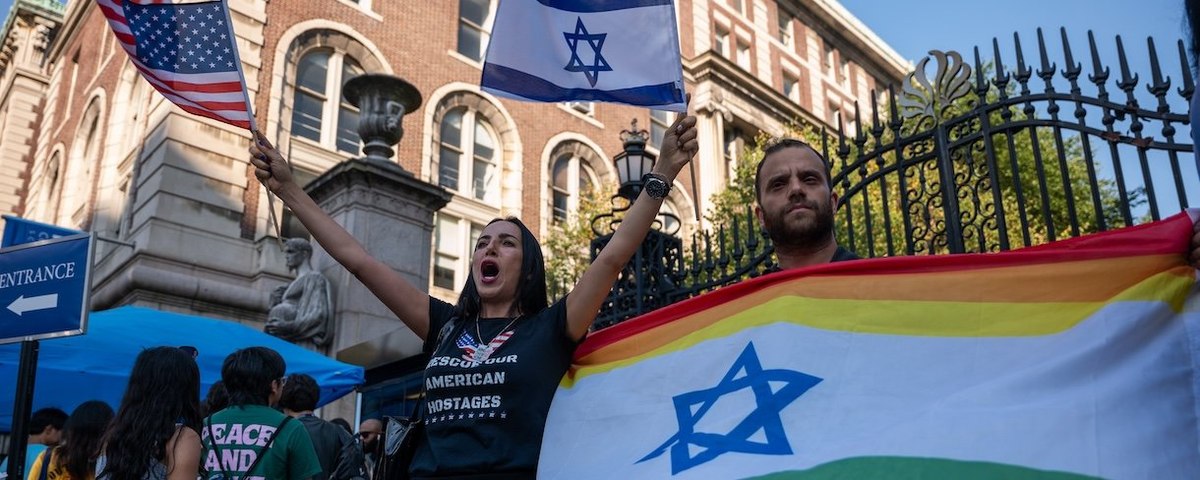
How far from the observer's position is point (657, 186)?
2818mm

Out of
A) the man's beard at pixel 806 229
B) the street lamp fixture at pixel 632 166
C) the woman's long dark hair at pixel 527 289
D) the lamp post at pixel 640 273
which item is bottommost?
the woman's long dark hair at pixel 527 289

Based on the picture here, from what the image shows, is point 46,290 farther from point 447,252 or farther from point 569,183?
point 569,183

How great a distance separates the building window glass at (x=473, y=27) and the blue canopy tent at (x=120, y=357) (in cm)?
1785

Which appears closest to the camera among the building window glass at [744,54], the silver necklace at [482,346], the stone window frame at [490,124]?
the silver necklace at [482,346]

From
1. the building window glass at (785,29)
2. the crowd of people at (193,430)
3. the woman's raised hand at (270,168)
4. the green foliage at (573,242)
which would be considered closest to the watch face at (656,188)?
the woman's raised hand at (270,168)

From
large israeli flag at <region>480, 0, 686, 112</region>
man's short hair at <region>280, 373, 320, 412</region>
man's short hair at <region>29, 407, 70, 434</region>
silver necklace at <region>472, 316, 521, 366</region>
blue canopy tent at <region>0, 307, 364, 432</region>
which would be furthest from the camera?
blue canopy tent at <region>0, 307, 364, 432</region>

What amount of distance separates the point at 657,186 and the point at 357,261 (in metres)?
1.16

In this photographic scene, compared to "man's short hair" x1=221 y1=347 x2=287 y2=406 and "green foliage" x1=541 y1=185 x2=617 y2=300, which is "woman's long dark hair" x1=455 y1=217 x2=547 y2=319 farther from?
"green foliage" x1=541 y1=185 x2=617 y2=300

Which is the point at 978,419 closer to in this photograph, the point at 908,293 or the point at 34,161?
the point at 908,293

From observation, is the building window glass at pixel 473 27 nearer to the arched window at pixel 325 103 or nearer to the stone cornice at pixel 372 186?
the arched window at pixel 325 103

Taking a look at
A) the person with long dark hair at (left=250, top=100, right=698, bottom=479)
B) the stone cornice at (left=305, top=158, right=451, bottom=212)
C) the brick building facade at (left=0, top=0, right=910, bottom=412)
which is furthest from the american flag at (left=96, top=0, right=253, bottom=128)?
the brick building facade at (left=0, top=0, right=910, bottom=412)

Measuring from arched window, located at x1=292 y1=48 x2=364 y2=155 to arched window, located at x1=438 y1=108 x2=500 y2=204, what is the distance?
103 inches

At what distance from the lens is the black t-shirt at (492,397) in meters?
2.67

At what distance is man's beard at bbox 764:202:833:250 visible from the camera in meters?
3.10
